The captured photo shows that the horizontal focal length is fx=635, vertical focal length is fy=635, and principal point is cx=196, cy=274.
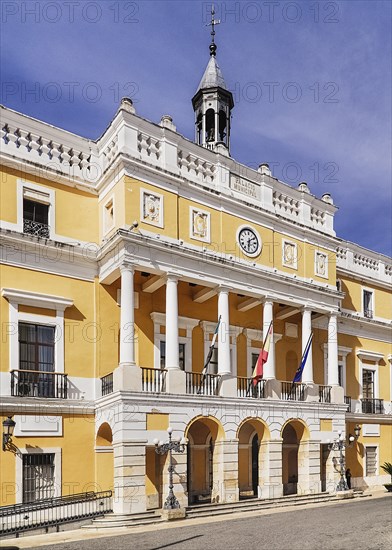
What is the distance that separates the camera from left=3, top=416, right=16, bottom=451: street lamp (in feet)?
59.8

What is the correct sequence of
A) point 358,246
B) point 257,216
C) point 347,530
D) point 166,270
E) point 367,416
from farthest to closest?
point 358,246 < point 367,416 < point 257,216 < point 166,270 < point 347,530

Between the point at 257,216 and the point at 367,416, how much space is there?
11683 millimetres

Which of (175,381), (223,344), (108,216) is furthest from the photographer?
(223,344)

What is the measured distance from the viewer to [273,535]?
15742mm

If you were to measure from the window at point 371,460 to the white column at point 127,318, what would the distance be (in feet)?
50.6

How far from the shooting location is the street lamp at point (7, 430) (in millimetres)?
18219

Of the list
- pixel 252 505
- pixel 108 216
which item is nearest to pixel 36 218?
pixel 108 216

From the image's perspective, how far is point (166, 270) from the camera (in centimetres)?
2120

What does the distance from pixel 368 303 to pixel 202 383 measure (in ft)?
47.4

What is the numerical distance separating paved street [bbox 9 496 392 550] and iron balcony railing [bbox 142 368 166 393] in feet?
14.0

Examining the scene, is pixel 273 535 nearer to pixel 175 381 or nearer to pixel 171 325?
pixel 175 381

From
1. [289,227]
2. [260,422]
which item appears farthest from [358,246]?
[260,422]

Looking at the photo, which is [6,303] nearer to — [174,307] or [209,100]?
[174,307]

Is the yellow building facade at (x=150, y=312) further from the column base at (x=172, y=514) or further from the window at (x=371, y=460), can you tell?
the window at (x=371, y=460)
